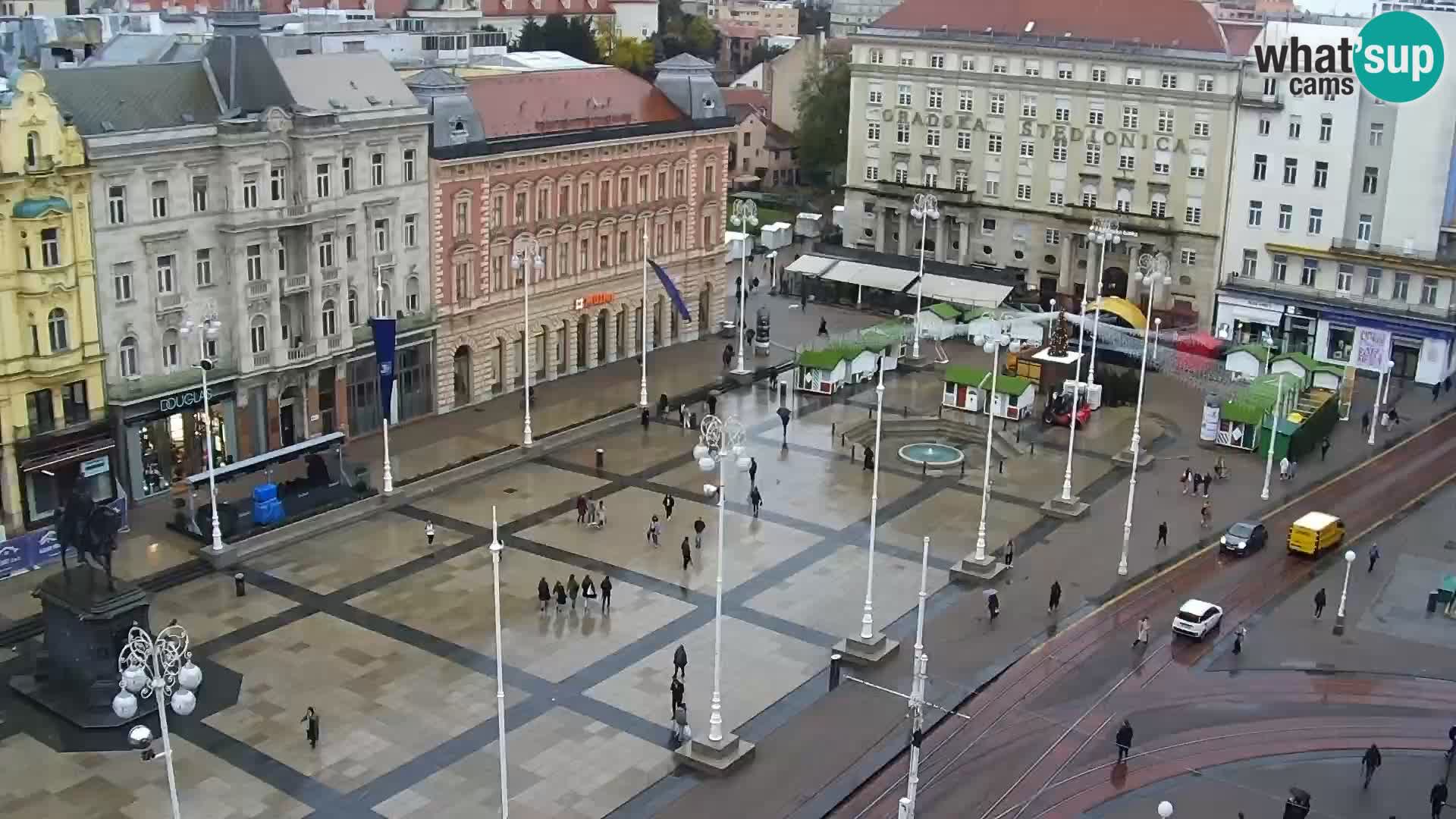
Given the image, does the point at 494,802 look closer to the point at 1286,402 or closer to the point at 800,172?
the point at 1286,402

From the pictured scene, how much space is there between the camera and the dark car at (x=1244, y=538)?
2334 inches

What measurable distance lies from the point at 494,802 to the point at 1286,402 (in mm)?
48573

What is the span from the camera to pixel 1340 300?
3447 inches

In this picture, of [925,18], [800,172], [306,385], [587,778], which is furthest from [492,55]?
[587,778]

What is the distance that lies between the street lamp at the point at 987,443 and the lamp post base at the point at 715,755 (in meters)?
17.2

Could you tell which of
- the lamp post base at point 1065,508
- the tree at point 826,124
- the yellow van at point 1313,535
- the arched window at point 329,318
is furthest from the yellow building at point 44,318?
the tree at point 826,124

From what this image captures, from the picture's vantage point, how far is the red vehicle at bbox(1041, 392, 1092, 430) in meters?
76.9

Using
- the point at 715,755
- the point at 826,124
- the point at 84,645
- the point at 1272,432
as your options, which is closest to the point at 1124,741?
the point at 715,755

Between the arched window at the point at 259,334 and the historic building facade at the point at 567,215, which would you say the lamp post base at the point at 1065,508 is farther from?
the arched window at the point at 259,334

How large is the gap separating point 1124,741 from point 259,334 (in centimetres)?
4139

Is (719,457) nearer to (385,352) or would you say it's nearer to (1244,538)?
(1244,538)

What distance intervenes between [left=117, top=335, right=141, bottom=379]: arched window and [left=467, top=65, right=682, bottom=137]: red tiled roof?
22977mm

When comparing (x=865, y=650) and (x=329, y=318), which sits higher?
(x=329, y=318)

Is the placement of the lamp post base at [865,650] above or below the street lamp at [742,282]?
below
